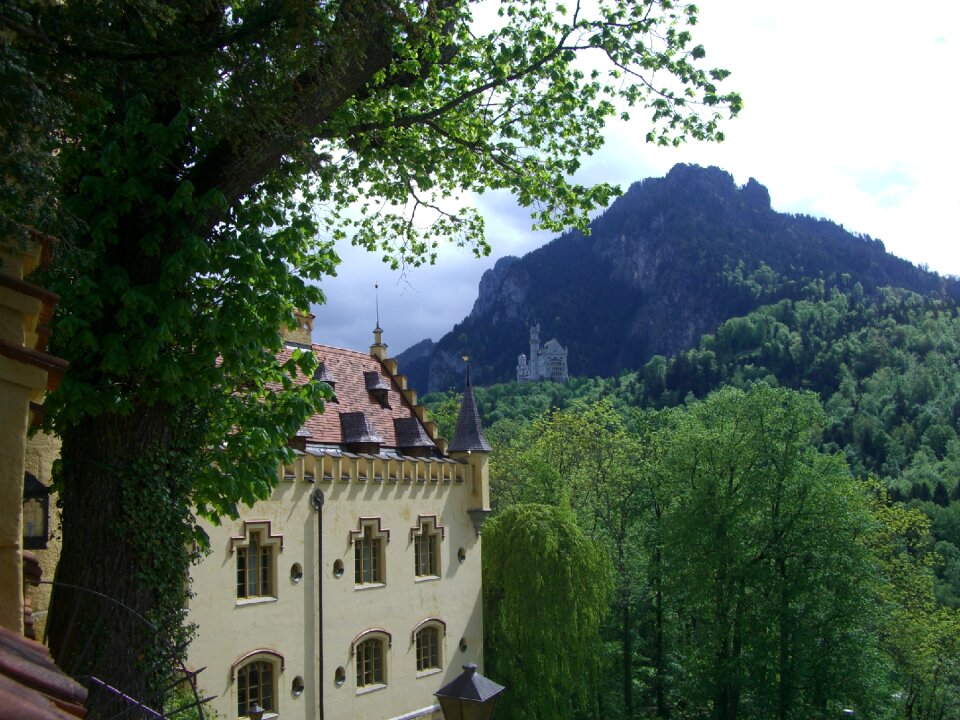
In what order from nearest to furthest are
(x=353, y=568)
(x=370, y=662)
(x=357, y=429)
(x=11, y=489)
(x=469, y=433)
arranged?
(x=11, y=489) → (x=353, y=568) → (x=370, y=662) → (x=357, y=429) → (x=469, y=433)

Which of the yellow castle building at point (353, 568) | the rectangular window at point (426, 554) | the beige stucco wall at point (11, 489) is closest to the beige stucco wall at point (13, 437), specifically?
the beige stucco wall at point (11, 489)

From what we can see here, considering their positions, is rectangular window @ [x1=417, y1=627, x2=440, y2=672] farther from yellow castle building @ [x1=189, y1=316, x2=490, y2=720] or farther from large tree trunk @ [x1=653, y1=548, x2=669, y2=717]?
large tree trunk @ [x1=653, y1=548, x2=669, y2=717]

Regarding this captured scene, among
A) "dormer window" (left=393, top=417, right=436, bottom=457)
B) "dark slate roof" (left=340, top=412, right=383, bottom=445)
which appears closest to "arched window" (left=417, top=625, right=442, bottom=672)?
"dormer window" (left=393, top=417, right=436, bottom=457)

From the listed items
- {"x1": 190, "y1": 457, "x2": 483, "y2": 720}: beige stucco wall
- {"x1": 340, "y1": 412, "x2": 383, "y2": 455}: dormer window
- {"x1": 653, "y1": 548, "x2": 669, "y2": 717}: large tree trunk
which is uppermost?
{"x1": 340, "y1": 412, "x2": 383, "y2": 455}: dormer window

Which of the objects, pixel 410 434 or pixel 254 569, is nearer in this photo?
pixel 254 569

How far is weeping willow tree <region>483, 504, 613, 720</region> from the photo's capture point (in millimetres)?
29219

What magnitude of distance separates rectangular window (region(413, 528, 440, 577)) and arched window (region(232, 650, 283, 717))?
6199mm

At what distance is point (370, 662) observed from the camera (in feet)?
87.8

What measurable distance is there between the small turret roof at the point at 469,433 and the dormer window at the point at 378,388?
2655mm

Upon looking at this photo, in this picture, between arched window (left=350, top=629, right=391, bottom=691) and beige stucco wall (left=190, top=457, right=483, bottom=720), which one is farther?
arched window (left=350, top=629, right=391, bottom=691)

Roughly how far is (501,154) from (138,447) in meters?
6.21

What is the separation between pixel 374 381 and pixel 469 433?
3.64 metres

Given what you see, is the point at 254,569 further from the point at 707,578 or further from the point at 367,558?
the point at 707,578

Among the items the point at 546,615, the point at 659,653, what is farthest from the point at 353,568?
the point at 659,653
